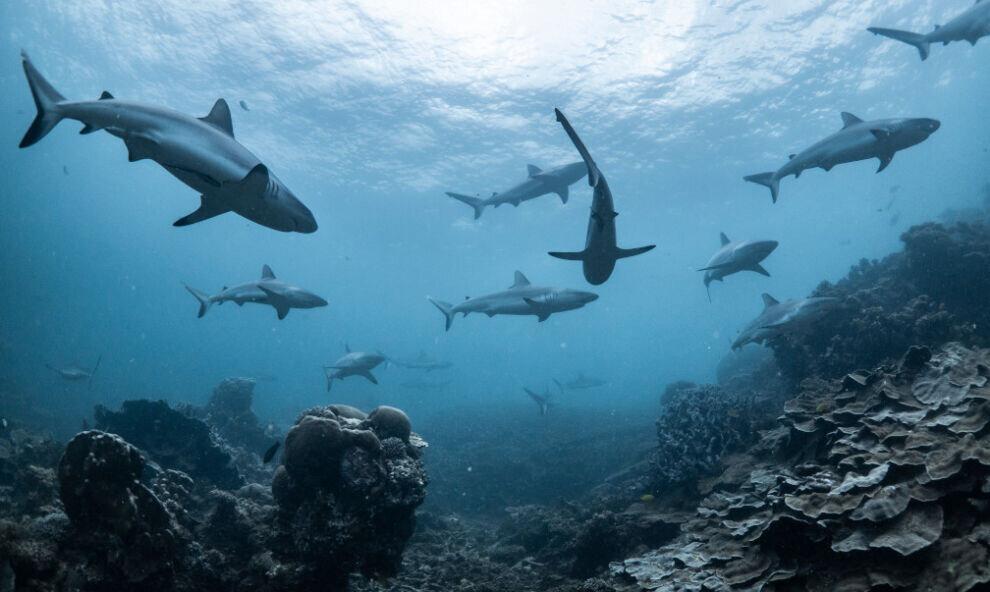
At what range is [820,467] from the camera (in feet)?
17.3

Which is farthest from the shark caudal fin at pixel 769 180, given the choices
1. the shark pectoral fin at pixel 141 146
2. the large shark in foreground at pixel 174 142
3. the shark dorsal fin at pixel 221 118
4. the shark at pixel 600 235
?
the shark pectoral fin at pixel 141 146

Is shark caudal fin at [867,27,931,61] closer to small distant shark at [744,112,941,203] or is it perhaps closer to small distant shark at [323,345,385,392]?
small distant shark at [744,112,941,203]

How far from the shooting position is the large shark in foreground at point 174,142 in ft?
12.4

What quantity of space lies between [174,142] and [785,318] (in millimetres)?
11545

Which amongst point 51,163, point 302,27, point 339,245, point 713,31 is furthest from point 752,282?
point 51,163

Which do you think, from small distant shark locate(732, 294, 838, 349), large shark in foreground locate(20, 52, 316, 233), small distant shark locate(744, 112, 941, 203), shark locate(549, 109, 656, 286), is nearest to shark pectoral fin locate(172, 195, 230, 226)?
large shark in foreground locate(20, 52, 316, 233)

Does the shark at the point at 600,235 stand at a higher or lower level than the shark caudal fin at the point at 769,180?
lower

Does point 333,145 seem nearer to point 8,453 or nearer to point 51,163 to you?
point 8,453

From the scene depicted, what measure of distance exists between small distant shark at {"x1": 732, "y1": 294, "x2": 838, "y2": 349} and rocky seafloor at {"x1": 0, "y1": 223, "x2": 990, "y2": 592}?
0.64 meters

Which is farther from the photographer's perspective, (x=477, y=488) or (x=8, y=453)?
(x=477, y=488)

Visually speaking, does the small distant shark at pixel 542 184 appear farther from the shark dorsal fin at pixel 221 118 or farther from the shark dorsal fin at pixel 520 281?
the shark dorsal fin at pixel 221 118

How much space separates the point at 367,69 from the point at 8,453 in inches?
859

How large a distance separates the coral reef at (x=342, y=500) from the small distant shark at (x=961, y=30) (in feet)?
37.0

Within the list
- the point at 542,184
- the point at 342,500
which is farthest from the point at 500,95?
the point at 342,500
